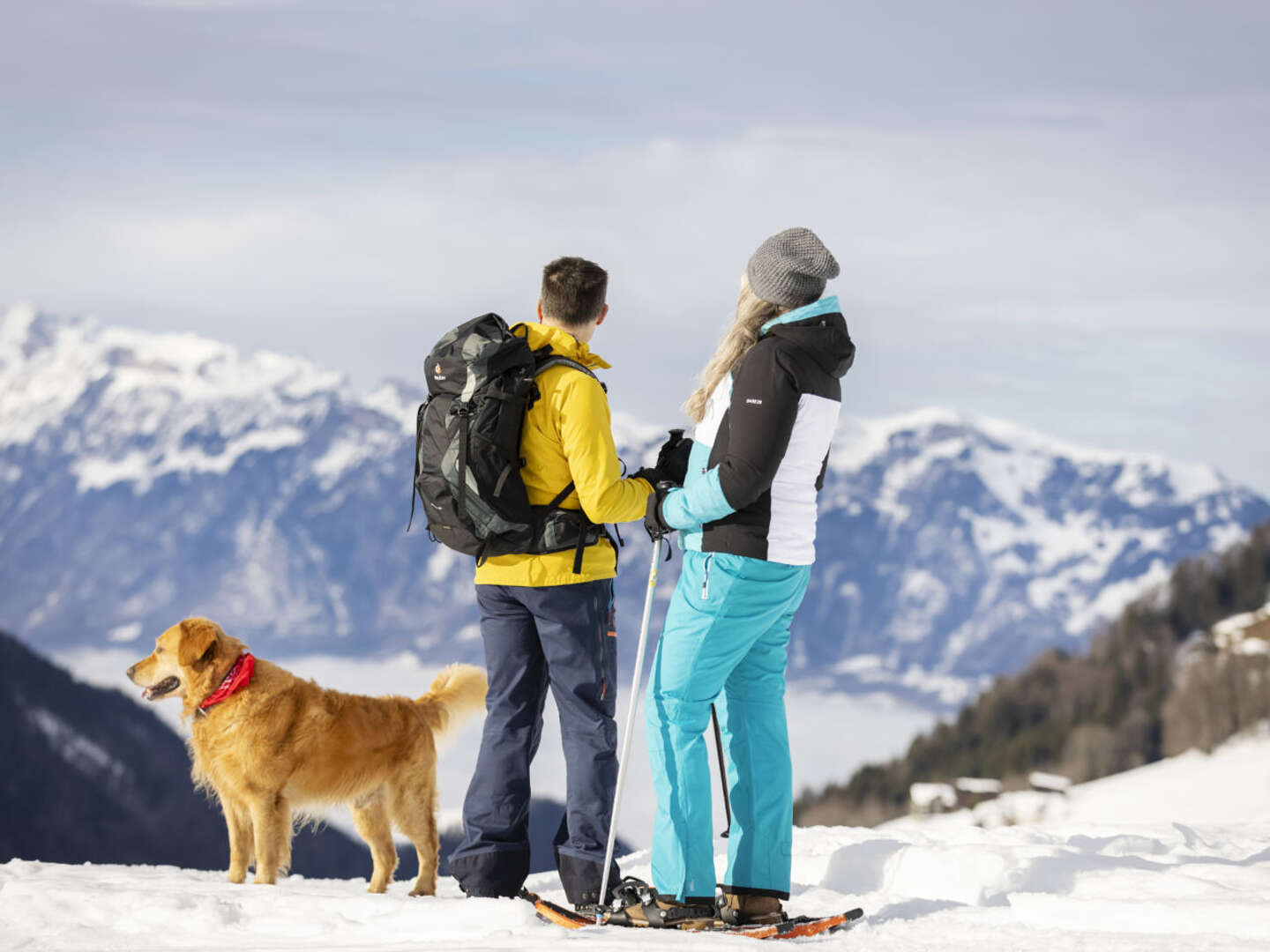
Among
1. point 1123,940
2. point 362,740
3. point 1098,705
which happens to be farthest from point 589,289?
point 1098,705

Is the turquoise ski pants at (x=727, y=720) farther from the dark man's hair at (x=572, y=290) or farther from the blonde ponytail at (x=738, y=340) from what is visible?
the dark man's hair at (x=572, y=290)

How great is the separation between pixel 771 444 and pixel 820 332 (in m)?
0.49

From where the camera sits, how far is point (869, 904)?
579 cm

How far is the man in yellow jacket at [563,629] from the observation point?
5191 millimetres

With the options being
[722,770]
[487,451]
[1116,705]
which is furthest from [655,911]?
[1116,705]

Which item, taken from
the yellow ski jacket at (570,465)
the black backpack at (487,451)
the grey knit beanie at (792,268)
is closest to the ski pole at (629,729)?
the yellow ski jacket at (570,465)

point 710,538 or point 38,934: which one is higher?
point 710,538

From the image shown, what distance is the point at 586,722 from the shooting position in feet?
17.7

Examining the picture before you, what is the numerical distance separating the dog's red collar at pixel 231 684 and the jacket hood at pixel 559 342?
2.47 meters

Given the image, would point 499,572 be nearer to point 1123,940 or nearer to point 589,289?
point 589,289

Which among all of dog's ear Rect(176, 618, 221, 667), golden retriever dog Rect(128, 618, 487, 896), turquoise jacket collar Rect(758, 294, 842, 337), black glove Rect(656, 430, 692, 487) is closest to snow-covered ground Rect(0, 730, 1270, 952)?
golden retriever dog Rect(128, 618, 487, 896)

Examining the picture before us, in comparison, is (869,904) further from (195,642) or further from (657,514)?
(195,642)

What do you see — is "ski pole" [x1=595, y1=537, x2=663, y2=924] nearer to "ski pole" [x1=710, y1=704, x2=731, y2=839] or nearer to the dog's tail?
"ski pole" [x1=710, y1=704, x2=731, y2=839]

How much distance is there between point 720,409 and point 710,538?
496 millimetres
